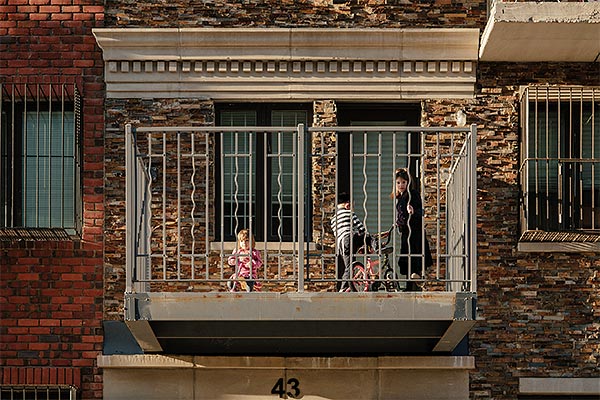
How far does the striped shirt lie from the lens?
14.2 m

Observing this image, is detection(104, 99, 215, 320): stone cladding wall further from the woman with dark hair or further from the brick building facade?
the woman with dark hair

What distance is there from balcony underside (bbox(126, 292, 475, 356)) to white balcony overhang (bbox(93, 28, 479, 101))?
270cm

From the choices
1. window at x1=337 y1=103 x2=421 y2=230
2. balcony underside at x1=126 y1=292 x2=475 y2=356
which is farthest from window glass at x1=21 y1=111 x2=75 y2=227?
window at x1=337 y1=103 x2=421 y2=230

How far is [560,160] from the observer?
15367mm

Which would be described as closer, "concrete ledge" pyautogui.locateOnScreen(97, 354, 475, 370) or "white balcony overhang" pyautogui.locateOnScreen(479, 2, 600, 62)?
"white balcony overhang" pyautogui.locateOnScreen(479, 2, 600, 62)

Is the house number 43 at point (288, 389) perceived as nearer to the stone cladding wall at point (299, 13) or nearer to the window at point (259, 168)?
the window at point (259, 168)

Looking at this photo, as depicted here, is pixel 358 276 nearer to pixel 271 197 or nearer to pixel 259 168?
pixel 271 197

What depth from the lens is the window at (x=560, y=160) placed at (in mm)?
15469

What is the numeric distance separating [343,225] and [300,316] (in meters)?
1.14

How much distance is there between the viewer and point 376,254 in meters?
13.9

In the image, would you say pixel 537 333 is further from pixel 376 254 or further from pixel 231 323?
pixel 231 323

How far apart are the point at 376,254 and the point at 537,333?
240cm

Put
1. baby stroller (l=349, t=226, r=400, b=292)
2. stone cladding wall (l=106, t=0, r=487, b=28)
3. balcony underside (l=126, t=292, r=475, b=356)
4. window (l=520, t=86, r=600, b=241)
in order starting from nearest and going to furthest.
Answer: balcony underside (l=126, t=292, r=475, b=356)
baby stroller (l=349, t=226, r=400, b=292)
window (l=520, t=86, r=600, b=241)
stone cladding wall (l=106, t=0, r=487, b=28)

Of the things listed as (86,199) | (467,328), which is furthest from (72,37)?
(467,328)
